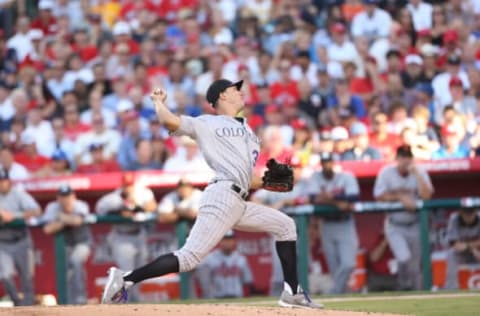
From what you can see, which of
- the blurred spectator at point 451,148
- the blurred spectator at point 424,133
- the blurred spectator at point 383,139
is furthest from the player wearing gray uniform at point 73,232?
the blurred spectator at point 451,148

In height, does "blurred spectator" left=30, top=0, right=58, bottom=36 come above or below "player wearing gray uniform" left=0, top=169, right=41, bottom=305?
above

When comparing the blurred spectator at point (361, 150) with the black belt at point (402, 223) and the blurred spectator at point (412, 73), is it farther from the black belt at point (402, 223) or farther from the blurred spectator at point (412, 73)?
the blurred spectator at point (412, 73)

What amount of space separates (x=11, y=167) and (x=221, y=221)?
686cm

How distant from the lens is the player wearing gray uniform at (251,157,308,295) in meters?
13.2

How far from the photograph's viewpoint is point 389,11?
16.8 m

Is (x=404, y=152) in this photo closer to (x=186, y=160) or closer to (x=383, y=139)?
(x=383, y=139)

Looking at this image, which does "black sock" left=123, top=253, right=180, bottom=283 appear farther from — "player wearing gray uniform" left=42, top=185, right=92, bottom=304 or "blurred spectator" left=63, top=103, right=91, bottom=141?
"blurred spectator" left=63, top=103, right=91, bottom=141

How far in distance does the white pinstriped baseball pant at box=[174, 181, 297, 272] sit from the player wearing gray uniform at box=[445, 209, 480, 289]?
14.0 ft

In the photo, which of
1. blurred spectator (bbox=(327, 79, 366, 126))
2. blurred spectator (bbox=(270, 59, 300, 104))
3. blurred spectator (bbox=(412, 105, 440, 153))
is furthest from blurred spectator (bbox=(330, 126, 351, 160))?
blurred spectator (bbox=(270, 59, 300, 104))

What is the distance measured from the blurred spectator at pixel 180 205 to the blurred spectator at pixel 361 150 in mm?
1771

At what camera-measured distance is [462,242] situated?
12.8m

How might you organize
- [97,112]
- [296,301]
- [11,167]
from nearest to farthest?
[296,301]
[11,167]
[97,112]

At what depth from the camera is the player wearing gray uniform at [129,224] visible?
13.4 m

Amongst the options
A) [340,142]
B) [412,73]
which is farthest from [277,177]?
[412,73]
